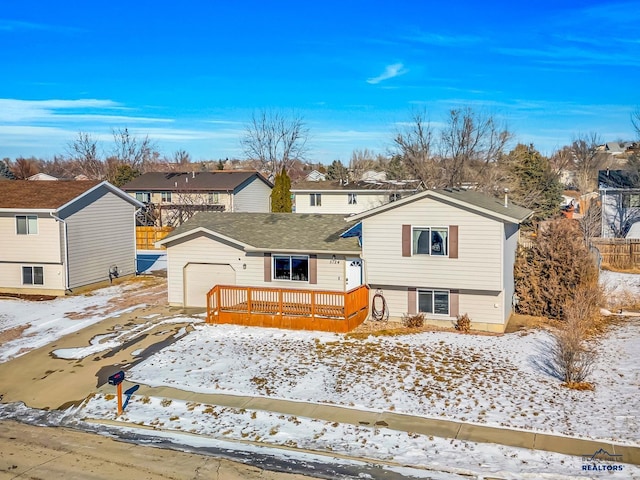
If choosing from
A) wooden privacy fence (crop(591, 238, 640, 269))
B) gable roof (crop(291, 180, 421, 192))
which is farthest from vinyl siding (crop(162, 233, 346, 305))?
gable roof (crop(291, 180, 421, 192))

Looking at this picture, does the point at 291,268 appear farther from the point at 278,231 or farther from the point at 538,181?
the point at 538,181

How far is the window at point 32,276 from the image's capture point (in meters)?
27.9

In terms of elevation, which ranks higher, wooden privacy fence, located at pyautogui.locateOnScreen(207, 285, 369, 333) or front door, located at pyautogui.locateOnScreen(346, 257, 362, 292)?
front door, located at pyautogui.locateOnScreen(346, 257, 362, 292)

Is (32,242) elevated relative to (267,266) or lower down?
elevated

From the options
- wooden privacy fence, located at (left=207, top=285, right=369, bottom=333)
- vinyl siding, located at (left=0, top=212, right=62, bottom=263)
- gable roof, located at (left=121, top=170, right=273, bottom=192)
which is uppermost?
gable roof, located at (left=121, top=170, right=273, bottom=192)

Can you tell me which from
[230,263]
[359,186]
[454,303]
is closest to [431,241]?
[454,303]

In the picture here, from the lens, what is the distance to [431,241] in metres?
20.8

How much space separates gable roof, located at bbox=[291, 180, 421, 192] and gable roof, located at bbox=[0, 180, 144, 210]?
23942 millimetres

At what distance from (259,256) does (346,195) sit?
2919cm

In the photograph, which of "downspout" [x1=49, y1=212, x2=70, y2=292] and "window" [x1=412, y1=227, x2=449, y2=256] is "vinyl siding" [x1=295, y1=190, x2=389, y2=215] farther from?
"window" [x1=412, y1=227, x2=449, y2=256]

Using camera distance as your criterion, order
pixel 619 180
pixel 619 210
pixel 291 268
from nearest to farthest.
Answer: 1. pixel 291 268
2. pixel 619 210
3. pixel 619 180

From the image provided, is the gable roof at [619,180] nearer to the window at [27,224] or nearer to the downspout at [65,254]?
the downspout at [65,254]

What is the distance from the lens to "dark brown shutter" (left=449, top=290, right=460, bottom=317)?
20.9m

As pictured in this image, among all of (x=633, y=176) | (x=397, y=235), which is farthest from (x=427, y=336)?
(x=633, y=176)
